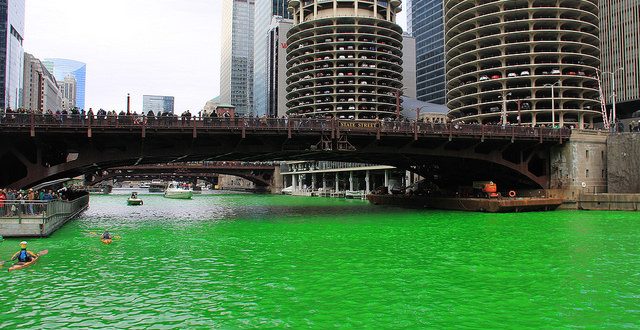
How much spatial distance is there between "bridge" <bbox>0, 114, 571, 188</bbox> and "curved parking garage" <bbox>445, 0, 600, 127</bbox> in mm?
54371

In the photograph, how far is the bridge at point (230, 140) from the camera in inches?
1938

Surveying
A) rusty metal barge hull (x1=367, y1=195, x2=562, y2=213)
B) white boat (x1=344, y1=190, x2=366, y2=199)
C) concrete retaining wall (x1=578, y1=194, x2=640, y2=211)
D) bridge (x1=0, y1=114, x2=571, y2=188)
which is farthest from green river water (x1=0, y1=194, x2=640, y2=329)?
white boat (x1=344, y1=190, x2=366, y2=199)

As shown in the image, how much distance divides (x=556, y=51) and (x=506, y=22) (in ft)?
45.1

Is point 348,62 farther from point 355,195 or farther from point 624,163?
point 624,163

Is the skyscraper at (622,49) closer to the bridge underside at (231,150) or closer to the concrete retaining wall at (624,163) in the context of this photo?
the concrete retaining wall at (624,163)

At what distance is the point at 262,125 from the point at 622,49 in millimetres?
140805

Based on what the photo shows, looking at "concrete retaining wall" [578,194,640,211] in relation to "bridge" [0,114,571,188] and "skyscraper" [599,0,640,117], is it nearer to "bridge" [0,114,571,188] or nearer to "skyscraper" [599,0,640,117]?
"bridge" [0,114,571,188]

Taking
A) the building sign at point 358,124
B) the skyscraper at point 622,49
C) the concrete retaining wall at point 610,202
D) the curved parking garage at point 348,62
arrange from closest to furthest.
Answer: the building sign at point 358,124
the concrete retaining wall at point 610,202
the skyscraper at point 622,49
the curved parking garage at point 348,62

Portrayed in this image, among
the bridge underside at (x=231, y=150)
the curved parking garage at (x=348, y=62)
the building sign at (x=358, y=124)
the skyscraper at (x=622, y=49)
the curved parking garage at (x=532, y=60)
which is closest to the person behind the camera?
the bridge underside at (x=231, y=150)

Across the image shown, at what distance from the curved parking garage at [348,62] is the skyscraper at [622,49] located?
63.2 metres

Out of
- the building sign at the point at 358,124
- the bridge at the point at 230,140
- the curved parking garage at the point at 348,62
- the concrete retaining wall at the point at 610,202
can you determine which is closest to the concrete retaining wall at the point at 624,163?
the concrete retaining wall at the point at 610,202

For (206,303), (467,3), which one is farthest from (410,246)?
(467,3)

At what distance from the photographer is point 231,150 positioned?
58688 millimetres

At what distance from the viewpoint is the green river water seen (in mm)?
18906
